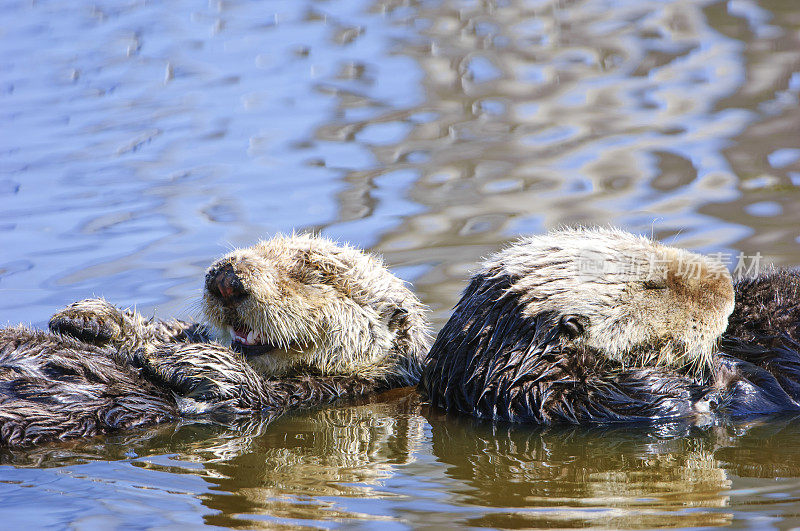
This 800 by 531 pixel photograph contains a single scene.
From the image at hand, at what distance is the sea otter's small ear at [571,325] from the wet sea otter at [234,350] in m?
1.19

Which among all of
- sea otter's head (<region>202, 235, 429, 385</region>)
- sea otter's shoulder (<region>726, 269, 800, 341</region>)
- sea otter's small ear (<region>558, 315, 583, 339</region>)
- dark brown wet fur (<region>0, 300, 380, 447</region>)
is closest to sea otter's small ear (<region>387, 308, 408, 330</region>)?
sea otter's head (<region>202, 235, 429, 385</region>)

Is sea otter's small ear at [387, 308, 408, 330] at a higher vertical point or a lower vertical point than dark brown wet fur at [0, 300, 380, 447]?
higher

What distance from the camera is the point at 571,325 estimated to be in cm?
428

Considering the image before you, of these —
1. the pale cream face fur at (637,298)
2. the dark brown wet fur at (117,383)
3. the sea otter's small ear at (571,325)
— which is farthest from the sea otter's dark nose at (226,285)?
the sea otter's small ear at (571,325)

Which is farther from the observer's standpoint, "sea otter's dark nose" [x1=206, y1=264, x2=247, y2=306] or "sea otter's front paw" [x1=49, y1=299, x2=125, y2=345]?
"sea otter's front paw" [x1=49, y1=299, x2=125, y2=345]

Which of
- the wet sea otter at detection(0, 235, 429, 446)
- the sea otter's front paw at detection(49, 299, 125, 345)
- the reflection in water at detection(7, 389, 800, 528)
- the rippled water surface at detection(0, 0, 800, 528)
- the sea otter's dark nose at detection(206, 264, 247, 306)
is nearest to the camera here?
the reflection in water at detection(7, 389, 800, 528)

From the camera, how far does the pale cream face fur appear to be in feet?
13.9

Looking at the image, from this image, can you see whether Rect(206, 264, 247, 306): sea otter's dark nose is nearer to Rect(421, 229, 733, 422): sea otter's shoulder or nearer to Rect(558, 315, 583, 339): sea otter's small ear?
Rect(421, 229, 733, 422): sea otter's shoulder

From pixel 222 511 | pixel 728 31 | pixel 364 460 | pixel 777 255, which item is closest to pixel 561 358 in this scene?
pixel 364 460

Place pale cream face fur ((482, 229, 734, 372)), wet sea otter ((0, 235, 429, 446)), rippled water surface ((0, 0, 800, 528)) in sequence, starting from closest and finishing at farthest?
rippled water surface ((0, 0, 800, 528))
pale cream face fur ((482, 229, 734, 372))
wet sea otter ((0, 235, 429, 446))

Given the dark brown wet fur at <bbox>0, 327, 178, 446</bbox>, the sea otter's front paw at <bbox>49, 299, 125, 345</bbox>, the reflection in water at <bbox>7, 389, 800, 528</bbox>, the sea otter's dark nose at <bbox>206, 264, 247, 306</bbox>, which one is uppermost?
the sea otter's dark nose at <bbox>206, 264, 247, 306</bbox>

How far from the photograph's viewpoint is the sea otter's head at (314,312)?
16.0 feet

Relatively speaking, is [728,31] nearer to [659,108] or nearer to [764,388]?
[659,108]

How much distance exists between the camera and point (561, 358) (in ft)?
14.1
